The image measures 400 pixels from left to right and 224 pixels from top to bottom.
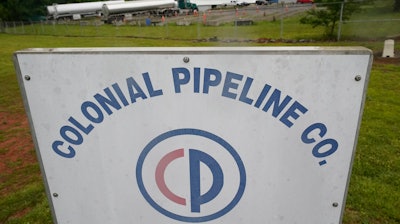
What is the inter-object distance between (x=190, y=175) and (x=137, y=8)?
37525 millimetres

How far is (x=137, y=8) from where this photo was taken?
3641cm

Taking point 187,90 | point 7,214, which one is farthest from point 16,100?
point 187,90

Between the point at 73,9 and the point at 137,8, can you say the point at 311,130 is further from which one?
the point at 73,9

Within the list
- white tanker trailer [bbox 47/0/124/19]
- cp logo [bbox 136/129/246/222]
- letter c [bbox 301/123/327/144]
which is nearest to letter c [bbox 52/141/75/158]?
cp logo [bbox 136/129/246/222]

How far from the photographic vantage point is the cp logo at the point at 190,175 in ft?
4.48

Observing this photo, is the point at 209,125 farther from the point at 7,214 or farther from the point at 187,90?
the point at 7,214

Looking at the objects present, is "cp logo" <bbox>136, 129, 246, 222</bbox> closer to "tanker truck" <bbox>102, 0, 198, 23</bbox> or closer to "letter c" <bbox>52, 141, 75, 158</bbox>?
"letter c" <bbox>52, 141, 75, 158</bbox>

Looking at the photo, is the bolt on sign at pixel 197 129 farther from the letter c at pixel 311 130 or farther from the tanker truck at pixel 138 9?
the tanker truck at pixel 138 9

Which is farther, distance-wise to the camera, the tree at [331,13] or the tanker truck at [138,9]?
the tanker truck at [138,9]

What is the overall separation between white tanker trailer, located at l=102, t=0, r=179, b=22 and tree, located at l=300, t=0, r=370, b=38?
24.7 meters

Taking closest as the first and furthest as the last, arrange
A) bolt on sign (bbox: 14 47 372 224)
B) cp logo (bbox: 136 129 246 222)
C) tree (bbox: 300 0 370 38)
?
bolt on sign (bbox: 14 47 372 224)
cp logo (bbox: 136 129 246 222)
tree (bbox: 300 0 370 38)

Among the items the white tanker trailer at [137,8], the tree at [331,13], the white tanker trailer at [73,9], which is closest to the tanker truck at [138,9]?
the white tanker trailer at [137,8]

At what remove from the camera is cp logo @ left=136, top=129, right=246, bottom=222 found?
4.48 ft

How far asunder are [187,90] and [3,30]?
42686 mm
